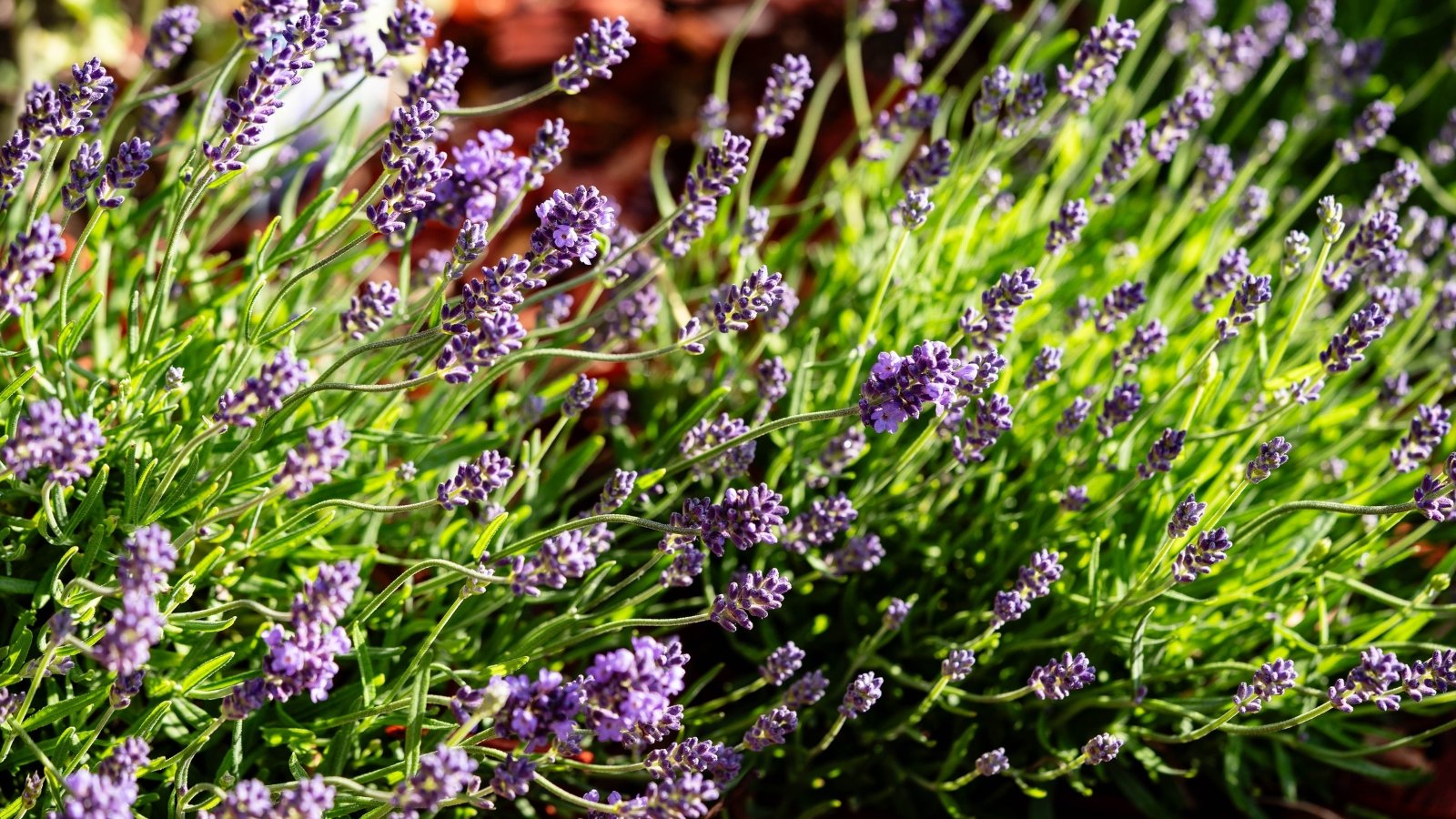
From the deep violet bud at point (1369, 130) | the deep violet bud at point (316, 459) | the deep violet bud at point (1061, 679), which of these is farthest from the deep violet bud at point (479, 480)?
the deep violet bud at point (1369, 130)

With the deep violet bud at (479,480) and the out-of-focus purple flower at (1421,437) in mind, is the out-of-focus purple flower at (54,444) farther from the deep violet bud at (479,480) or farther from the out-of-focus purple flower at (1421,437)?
the out-of-focus purple flower at (1421,437)

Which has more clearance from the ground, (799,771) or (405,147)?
(405,147)

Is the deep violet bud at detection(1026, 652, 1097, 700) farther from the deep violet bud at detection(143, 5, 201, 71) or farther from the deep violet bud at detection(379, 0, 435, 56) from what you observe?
the deep violet bud at detection(143, 5, 201, 71)

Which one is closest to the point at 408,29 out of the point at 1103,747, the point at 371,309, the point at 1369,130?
the point at 371,309

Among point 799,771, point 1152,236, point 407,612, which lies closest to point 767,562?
point 799,771

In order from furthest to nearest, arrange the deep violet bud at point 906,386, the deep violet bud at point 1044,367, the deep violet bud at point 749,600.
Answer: the deep violet bud at point 1044,367 < the deep violet bud at point 749,600 < the deep violet bud at point 906,386

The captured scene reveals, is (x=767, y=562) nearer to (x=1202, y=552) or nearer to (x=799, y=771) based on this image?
(x=799, y=771)

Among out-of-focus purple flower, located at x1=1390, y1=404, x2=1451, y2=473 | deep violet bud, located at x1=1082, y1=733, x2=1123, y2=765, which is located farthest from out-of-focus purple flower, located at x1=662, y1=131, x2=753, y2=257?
out-of-focus purple flower, located at x1=1390, y1=404, x2=1451, y2=473
